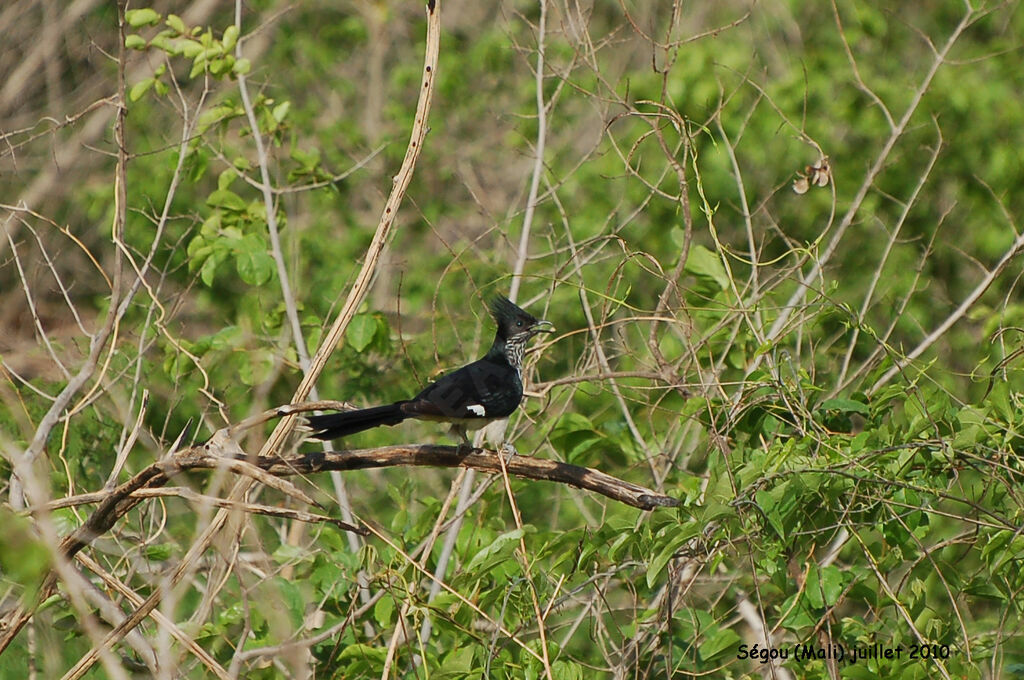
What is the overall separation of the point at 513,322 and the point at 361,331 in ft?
1.96

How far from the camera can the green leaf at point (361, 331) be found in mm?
4406

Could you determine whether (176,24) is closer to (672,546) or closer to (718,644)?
(672,546)

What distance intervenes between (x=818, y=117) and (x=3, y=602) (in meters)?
4.66

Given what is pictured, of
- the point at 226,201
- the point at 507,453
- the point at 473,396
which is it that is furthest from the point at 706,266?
the point at 226,201

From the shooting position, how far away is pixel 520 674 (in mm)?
3277

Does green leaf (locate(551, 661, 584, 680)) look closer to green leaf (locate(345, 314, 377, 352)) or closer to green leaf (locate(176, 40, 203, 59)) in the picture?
green leaf (locate(345, 314, 377, 352))

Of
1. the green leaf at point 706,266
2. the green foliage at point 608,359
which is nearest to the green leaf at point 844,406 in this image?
the green foliage at point 608,359

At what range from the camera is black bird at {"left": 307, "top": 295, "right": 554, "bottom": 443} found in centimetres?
336

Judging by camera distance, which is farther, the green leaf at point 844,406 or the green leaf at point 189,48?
the green leaf at point 189,48

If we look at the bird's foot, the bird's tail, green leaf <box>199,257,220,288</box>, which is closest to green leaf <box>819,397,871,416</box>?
the bird's foot

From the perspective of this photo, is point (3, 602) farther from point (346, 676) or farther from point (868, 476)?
point (868, 476)

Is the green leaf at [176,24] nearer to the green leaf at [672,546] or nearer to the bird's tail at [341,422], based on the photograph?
the bird's tail at [341,422]

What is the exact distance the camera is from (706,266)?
4.02 m

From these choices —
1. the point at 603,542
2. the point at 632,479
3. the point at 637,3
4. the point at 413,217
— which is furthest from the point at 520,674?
the point at 637,3
